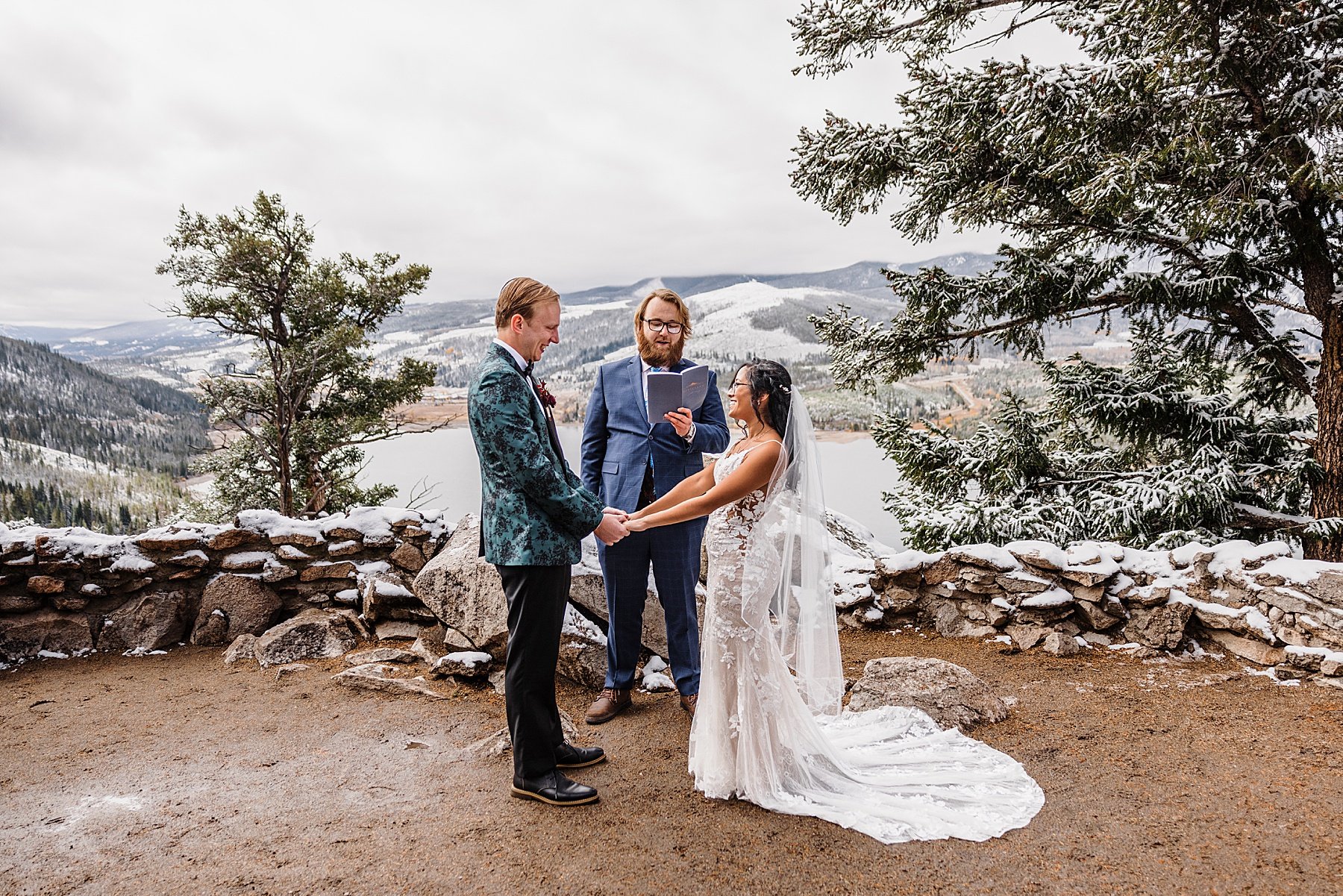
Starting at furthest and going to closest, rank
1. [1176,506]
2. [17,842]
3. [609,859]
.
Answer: [1176,506], [17,842], [609,859]

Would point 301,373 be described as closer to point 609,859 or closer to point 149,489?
point 149,489

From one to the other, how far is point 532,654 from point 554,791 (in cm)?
54

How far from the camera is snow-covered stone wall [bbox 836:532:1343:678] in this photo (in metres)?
4.08

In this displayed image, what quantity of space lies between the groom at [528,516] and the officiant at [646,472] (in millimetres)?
643

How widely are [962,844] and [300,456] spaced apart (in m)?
A: 10.9

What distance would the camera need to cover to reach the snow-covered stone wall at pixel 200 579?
4.66m

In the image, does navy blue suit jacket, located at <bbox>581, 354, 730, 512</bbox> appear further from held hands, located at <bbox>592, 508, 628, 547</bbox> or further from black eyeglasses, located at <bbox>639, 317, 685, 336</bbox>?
held hands, located at <bbox>592, 508, 628, 547</bbox>

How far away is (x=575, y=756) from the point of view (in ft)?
9.76

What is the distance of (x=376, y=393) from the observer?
1156 cm

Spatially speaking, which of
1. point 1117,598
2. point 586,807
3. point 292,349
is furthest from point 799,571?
point 292,349

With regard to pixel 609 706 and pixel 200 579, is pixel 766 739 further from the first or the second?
pixel 200 579

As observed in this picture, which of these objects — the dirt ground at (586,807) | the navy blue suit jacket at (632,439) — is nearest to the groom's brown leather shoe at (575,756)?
the dirt ground at (586,807)

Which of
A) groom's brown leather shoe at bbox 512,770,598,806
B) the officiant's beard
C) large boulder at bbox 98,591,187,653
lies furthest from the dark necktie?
large boulder at bbox 98,591,187,653

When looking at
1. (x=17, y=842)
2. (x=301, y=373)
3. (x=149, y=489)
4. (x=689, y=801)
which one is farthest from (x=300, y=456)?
(x=689, y=801)
